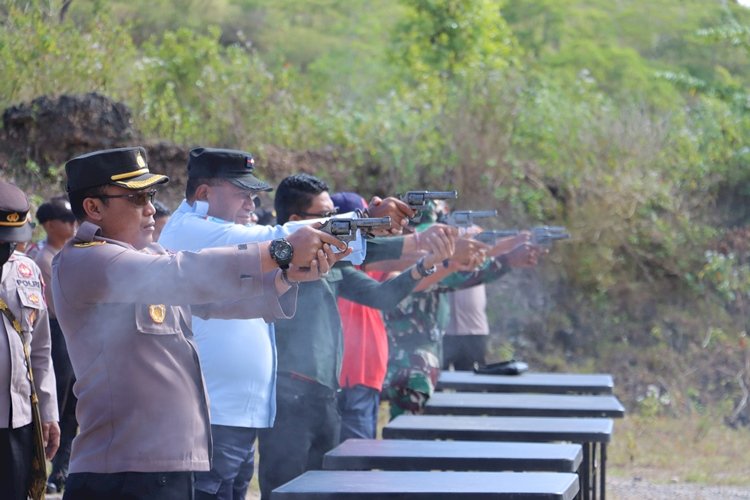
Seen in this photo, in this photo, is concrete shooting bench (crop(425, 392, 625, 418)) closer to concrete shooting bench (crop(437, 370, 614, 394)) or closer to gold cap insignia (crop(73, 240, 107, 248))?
concrete shooting bench (crop(437, 370, 614, 394))

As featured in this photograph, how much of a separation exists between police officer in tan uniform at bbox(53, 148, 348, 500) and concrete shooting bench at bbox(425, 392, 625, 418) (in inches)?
108

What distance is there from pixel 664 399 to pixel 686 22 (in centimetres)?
1626

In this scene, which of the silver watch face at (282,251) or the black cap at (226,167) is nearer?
the silver watch face at (282,251)

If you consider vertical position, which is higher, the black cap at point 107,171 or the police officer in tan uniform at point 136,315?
the black cap at point 107,171

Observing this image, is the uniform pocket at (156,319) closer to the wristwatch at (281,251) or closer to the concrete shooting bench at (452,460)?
the wristwatch at (281,251)

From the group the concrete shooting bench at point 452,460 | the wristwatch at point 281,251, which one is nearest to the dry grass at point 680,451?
the concrete shooting bench at point 452,460

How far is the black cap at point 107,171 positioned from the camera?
3193mm

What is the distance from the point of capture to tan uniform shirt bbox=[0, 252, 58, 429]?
4164 millimetres

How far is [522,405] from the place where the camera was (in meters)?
5.86

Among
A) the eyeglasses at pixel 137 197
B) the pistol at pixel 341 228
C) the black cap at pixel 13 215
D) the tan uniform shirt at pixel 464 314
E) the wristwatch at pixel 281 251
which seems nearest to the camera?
the wristwatch at pixel 281 251

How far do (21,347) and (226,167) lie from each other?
1.04m

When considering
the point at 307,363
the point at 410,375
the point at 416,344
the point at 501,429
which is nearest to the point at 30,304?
the point at 307,363

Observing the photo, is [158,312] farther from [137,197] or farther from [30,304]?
[30,304]

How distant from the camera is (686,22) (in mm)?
24984
